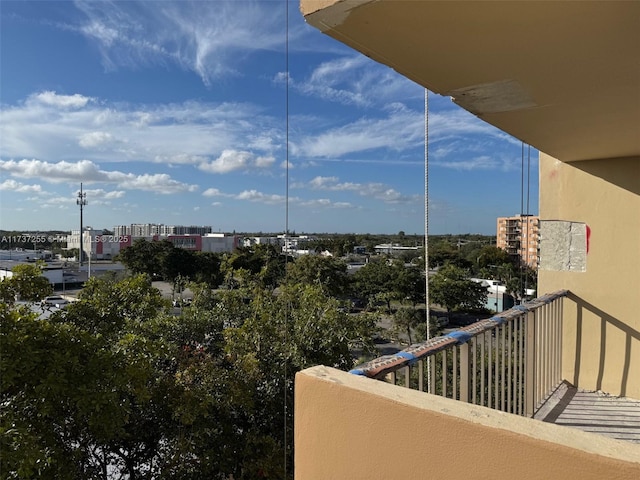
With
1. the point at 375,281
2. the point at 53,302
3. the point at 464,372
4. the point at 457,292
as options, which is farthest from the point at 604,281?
the point at 375,281

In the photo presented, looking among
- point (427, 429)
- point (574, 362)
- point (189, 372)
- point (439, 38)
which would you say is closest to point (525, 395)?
point (574, 362)

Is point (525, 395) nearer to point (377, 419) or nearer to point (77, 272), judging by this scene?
point (377, 419)

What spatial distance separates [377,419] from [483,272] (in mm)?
46117

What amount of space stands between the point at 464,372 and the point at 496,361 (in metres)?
0.44

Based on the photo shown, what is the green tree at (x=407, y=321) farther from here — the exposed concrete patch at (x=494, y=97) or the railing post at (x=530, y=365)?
the exposed concrete patch at (x=494, y=97)

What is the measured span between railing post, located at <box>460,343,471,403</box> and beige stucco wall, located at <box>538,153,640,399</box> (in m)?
2.10

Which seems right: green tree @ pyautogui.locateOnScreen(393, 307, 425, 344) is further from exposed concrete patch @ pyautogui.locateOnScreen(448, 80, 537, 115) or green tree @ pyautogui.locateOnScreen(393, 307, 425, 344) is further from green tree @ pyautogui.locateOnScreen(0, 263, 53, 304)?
exposed concrete patch @ pyautogui.locateOnScreen(448, 80, 537, 115)

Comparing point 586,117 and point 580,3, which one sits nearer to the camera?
point 580,3

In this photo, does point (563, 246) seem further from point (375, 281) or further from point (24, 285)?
point (375, 281)

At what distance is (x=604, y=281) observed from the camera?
3.45 metres

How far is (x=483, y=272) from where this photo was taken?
44.3 m

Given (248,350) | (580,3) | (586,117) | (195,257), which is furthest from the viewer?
(195,257)

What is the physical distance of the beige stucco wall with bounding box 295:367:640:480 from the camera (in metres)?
1.02

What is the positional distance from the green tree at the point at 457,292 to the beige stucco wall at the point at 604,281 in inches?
1155
